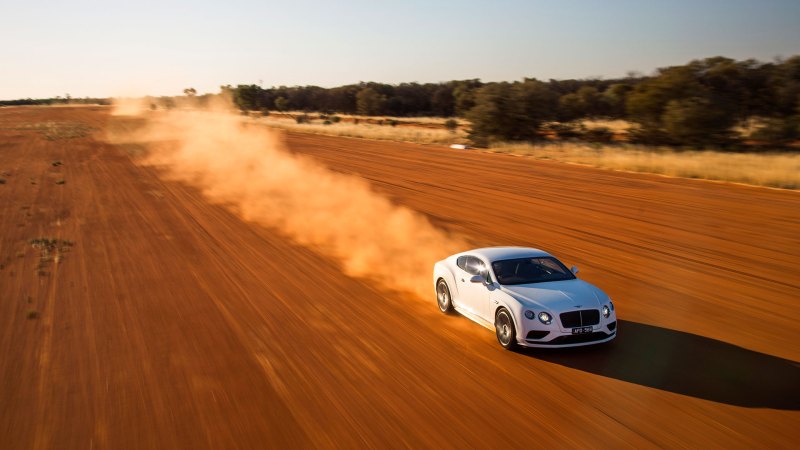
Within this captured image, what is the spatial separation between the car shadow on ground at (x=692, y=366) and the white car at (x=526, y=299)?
341 mm

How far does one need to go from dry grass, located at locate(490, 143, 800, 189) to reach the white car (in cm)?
1616

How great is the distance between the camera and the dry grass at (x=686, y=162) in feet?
78.0

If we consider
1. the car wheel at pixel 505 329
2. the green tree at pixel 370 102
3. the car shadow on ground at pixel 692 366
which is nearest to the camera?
the car shadow on ground at pixel 692 366

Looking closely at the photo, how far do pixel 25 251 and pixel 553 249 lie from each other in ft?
46.5

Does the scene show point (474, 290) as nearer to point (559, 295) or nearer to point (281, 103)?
point (559, 295)

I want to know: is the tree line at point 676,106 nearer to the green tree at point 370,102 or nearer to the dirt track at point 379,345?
the dirt track at point 379,345

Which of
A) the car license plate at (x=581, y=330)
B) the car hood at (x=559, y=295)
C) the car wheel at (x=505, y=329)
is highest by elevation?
the car hood at (x=559, y=295)

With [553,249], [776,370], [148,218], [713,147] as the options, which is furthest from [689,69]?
[776,370]

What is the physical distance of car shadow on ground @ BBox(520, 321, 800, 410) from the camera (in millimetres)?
7812

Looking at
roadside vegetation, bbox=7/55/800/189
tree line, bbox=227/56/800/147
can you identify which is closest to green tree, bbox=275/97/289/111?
roadside vegetation, bbox=7/55/800/189

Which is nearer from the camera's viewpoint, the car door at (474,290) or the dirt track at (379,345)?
the dirt track at (379,345)

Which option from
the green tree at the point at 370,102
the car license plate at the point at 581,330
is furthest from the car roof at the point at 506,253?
the green tree at the point at 370,102

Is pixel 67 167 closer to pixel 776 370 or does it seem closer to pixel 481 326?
pixel 481 326

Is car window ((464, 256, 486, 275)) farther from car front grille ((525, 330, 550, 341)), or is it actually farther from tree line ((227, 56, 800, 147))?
tree line ((227, 56, 800, 147))
